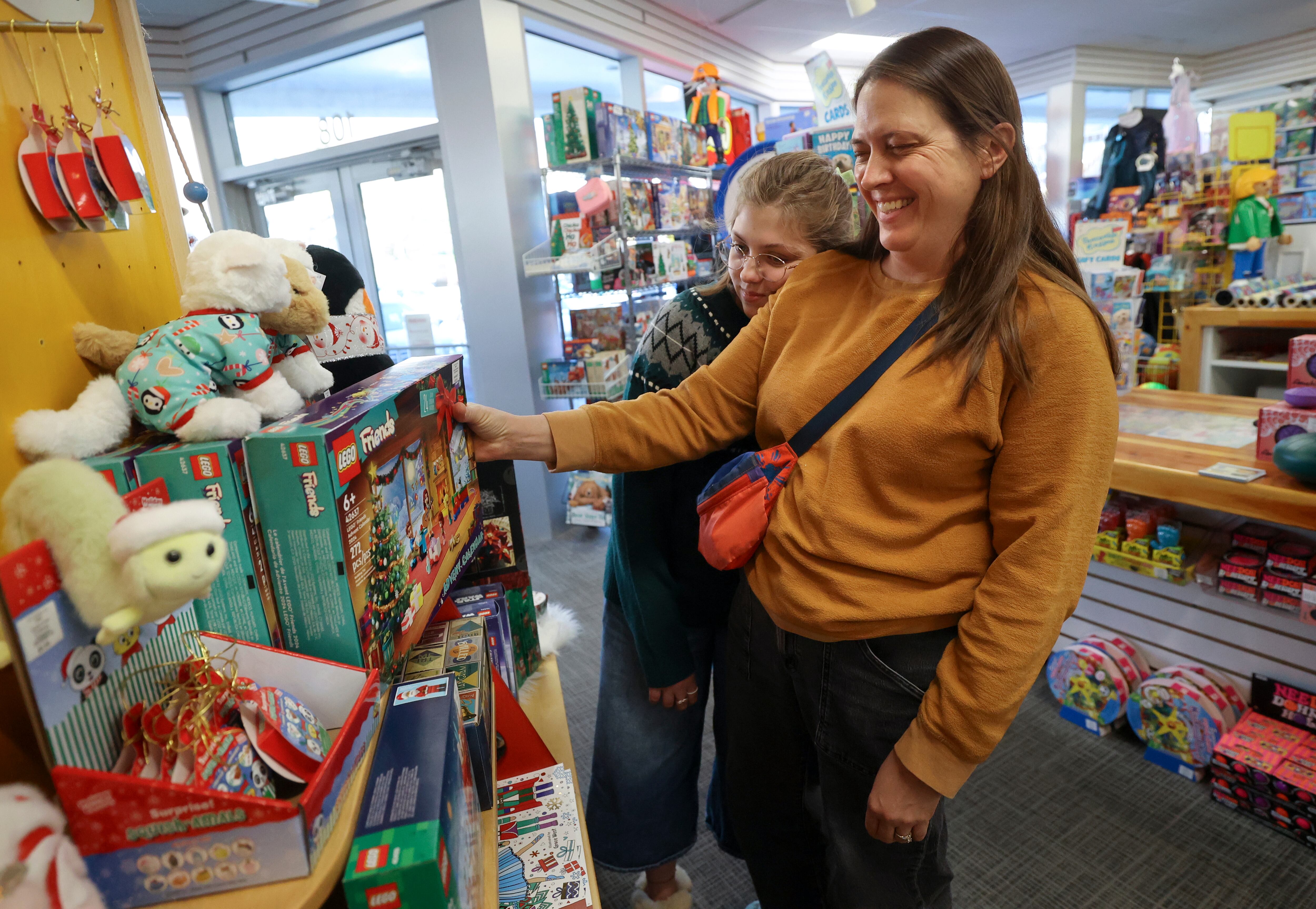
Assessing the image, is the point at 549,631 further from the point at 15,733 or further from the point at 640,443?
the point at 15,733

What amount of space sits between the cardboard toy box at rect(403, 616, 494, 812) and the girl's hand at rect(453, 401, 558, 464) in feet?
1.00

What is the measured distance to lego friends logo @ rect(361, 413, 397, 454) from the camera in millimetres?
838

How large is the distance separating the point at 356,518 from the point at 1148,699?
245 cm

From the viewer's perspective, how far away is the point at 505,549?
169 centimetres

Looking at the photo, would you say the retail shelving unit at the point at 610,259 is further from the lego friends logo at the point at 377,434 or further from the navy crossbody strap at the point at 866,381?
the lego friends logo at the point at 377,434

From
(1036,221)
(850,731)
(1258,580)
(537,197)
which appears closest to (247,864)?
(850,731)

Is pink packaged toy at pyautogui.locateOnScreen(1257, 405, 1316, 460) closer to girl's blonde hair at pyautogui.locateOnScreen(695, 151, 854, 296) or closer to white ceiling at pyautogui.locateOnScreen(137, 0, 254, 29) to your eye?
girl's blonde hair at pyautogui.locateOnScreen(695, 151, 854, 296)

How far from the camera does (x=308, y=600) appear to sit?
0.82m

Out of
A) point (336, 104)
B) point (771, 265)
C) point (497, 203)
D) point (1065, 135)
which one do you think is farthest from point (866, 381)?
point (1065, 135)

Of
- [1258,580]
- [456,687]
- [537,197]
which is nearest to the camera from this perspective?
[456,687]

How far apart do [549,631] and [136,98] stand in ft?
5.36

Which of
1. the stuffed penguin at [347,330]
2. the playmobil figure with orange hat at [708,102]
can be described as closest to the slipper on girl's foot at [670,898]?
the stuffed penguin at [347,330]

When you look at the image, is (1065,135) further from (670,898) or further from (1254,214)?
(670,898)

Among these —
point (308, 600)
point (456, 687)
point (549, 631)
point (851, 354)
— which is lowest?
point (549, 631)
